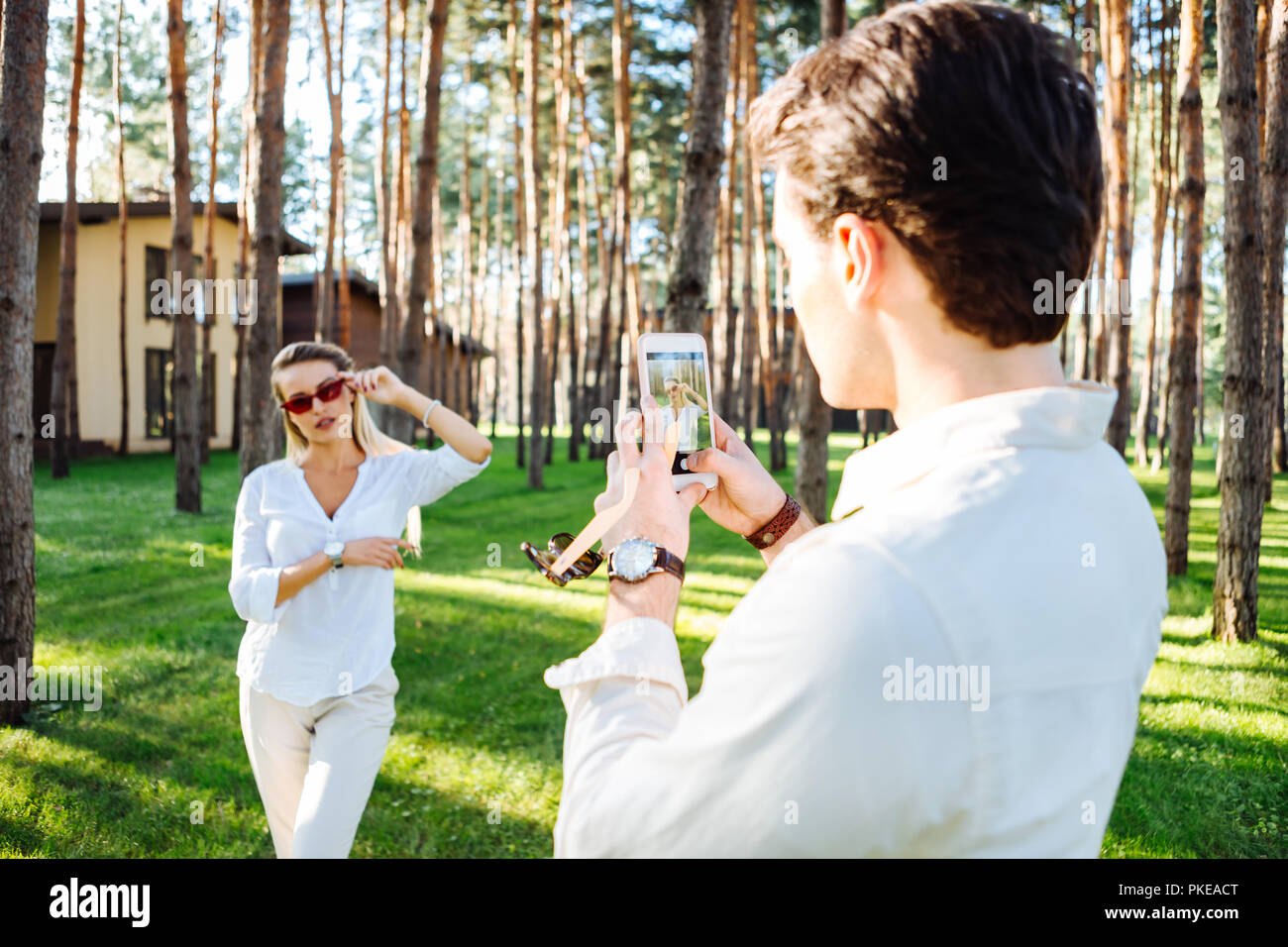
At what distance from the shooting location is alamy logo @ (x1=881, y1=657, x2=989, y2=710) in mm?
1045

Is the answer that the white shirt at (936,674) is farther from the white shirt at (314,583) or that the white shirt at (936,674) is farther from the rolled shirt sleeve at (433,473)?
the rolled shirt sleeve at (433,473)

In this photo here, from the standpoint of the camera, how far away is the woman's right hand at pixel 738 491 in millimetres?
2105

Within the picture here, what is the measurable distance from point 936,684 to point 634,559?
689mm

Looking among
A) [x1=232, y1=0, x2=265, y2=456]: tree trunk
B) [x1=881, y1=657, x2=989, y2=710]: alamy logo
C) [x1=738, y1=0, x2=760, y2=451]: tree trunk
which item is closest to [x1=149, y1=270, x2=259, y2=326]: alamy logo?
[x1=232, y1=0, x2=265, y2=456]: tree trunk

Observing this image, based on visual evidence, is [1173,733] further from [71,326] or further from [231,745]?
[71,326]

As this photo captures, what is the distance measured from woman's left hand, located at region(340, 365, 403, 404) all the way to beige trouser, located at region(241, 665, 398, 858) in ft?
4.79

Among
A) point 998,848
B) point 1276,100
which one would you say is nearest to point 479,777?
point 998,848

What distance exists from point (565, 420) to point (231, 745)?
66.3 meters

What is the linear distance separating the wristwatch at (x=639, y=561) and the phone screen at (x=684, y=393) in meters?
0.38

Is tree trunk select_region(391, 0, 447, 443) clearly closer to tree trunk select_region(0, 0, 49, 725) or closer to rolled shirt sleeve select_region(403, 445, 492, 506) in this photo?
tree trunk select_region(0, 0, 49, 725)

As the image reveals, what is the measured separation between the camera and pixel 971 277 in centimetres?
127

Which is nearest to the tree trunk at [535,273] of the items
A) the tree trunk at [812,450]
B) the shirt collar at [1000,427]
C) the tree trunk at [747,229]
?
the tree trunk at [747,229]
